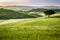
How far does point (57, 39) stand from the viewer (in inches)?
402

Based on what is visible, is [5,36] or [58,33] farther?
[58,33]

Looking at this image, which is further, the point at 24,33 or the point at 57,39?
the point at 24,33

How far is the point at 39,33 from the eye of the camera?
11688 mm

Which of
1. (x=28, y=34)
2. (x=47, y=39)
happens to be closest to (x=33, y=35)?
(x=28, y=34)

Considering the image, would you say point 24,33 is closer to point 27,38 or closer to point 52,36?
point 27,38

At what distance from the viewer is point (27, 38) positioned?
1049 cm

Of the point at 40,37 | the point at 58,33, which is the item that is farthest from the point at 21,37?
the point at 58,33

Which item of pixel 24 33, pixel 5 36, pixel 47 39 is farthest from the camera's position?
pixel 24 33

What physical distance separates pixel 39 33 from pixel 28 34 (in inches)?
31.4

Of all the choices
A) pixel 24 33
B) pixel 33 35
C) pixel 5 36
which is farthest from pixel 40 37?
pixel 5 36

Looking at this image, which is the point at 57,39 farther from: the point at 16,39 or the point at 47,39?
the point at 16,39

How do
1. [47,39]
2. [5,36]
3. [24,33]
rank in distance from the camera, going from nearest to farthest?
[47,39] → [5,36] → [24,33]

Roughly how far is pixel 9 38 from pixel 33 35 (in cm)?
162

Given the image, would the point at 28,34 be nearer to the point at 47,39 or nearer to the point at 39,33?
the point at 39,33
